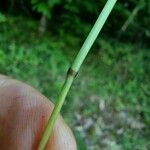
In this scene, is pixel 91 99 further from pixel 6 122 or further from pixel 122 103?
pixel 6 122

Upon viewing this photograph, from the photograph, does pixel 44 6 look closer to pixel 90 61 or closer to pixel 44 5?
pixel 44 5

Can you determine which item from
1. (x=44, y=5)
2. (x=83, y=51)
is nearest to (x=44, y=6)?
(x=44, y=5)

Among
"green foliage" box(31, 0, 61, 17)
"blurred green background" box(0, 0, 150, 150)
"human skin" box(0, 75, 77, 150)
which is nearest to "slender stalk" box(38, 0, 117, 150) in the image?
"human skin" box(0, 75, 77, 150)

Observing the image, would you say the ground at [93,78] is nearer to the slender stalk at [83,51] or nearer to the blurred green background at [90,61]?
the blurred green background at [90,61]

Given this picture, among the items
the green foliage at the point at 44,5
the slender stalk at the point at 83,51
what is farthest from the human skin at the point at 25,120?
the green foliage at the point at 44,5

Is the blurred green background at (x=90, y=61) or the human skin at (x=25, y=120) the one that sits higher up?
the human skin at (x=25, y=120)

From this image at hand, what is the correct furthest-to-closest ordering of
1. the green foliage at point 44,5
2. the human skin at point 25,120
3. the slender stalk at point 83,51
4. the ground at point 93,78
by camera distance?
the green foliage at point 44,5 < the ground at point 93,78 < the human skin at point 25,120 < the slender stalk at point 83,51
